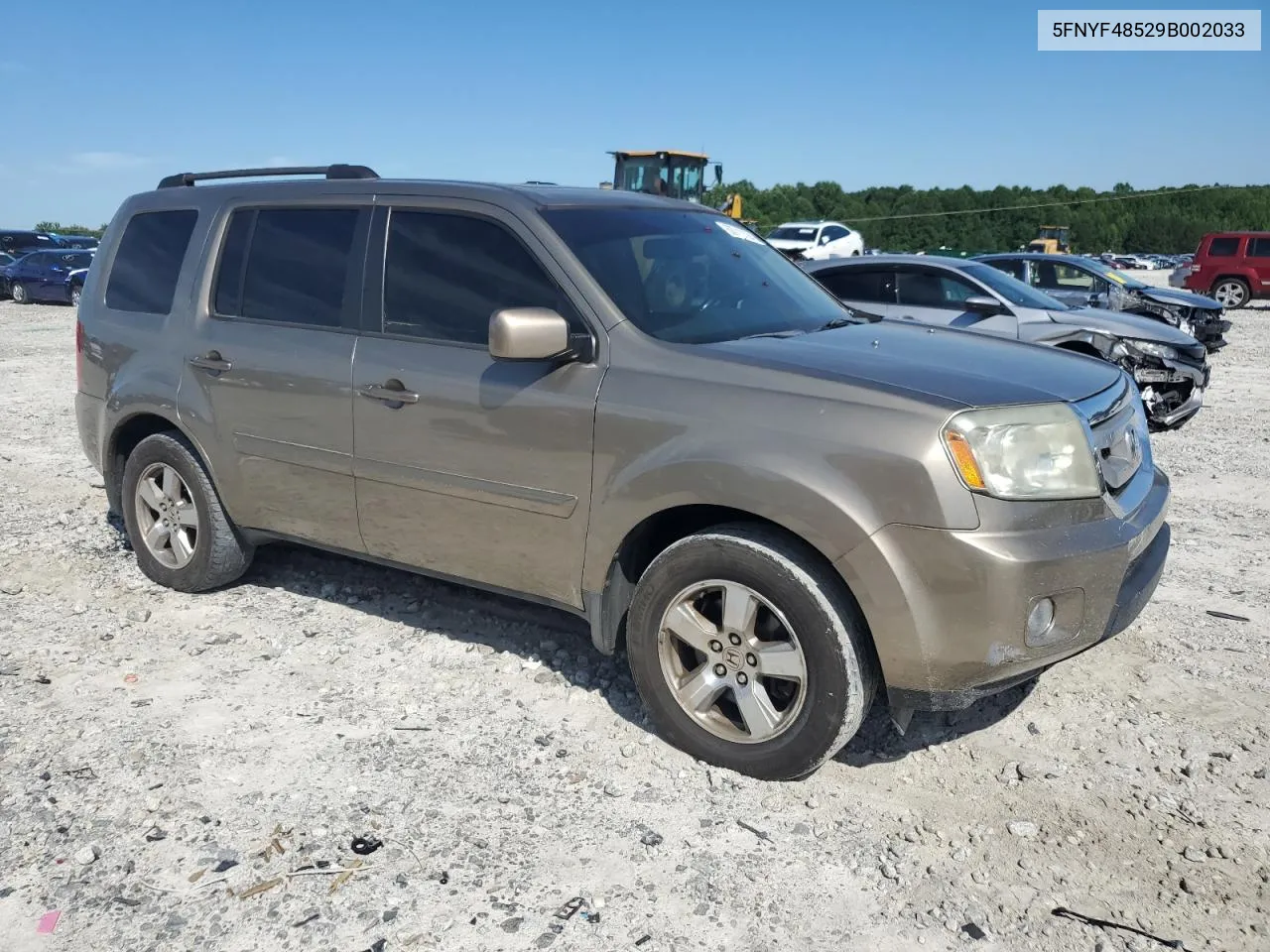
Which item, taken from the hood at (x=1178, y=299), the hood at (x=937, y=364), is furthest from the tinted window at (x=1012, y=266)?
the hood at (x=937, y=364)

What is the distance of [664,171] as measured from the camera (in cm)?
3059

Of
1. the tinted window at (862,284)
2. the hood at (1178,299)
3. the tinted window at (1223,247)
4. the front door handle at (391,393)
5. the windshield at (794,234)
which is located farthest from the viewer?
the windshield at (794,234)

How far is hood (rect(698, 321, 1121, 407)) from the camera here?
10.9ft

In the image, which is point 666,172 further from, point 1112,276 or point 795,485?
point 795,485

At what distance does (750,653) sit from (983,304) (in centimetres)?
692

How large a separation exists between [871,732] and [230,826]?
2.18 metres

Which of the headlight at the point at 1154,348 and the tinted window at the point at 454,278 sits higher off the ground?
the tinted window at the point at 454,278

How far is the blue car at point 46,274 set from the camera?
2612cm

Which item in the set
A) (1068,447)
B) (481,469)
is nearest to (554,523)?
(481,469)

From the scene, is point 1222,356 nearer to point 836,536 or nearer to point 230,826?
point 836,536

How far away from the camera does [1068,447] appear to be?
10.8ft

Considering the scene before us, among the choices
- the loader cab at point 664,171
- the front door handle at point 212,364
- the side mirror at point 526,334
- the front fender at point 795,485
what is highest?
the loader cab at point 664,171

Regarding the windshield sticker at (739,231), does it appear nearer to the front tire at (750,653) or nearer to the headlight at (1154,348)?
the front tire at (750,653)

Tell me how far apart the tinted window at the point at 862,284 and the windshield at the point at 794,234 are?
22.7 meters
